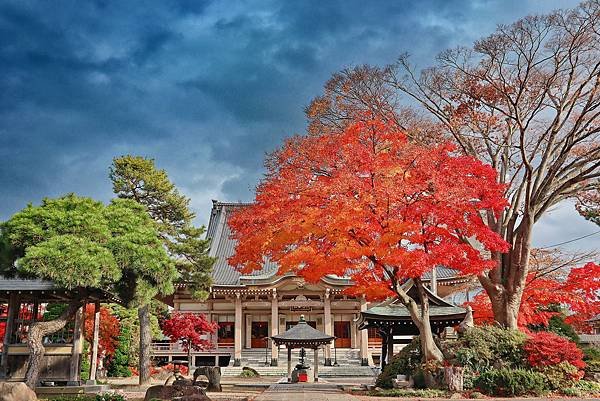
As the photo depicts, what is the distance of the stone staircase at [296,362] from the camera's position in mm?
29812

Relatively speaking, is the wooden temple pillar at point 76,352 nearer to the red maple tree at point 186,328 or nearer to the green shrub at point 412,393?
the red maple tree at point 186,328

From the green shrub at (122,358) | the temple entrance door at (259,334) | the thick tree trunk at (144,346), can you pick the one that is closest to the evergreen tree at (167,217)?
the thick tree trunk at (144,346)

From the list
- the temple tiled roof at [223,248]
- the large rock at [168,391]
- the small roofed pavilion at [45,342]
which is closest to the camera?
the large rock at [168,391]

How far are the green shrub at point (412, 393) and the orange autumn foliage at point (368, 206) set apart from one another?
377 cm

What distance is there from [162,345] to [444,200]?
79.8 feet

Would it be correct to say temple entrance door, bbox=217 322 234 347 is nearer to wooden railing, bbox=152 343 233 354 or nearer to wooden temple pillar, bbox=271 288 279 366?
wooden railing, bbox=152 343 233 354

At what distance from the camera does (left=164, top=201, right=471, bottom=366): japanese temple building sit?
32.8m

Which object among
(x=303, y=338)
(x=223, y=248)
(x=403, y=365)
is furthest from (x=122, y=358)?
(x=403, y=365)

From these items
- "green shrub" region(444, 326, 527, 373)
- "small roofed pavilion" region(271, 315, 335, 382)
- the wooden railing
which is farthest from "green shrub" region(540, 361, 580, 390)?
the wooden railing

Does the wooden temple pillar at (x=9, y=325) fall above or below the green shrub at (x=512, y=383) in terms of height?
above

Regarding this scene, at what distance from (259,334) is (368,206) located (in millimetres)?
24057

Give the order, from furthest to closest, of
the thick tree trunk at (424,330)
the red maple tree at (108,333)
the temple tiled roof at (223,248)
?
the temple tiled roof at (223,248), the red maple tree at (108,333), the thick tree trunk at (424,330)

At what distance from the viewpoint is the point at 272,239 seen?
15.1 m

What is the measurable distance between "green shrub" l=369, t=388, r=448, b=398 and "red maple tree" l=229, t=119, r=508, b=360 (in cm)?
357
